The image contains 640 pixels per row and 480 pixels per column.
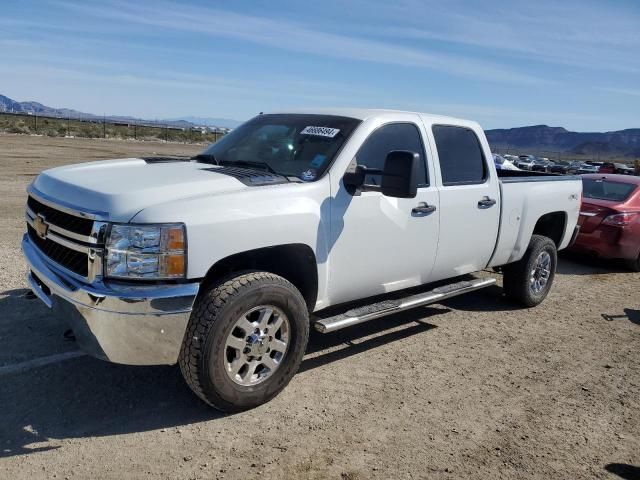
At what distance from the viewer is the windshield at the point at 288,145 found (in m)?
4.39


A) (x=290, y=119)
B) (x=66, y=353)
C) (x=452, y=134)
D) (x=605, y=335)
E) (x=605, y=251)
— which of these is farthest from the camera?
(x=605, y=251)

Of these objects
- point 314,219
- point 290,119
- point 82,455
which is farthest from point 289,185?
point 82,455

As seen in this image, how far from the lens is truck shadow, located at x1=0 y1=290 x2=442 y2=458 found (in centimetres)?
353

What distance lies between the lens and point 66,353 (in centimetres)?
457

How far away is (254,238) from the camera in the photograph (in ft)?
12.1

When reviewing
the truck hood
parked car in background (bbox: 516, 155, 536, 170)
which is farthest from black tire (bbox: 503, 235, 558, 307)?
parked car in background (bbox: 516, 155, 536, 170)

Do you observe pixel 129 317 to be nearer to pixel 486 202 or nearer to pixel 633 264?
pixel 486 202

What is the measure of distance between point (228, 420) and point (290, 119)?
256 cm

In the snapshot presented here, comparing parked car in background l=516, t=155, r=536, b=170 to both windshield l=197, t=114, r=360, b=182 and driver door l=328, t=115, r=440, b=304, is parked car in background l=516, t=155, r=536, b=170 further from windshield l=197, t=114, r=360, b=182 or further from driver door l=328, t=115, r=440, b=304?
windshield l=197, t=114, r=360, b=182

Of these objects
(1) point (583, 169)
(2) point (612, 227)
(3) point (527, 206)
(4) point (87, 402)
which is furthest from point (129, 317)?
(1) point (583, 169)

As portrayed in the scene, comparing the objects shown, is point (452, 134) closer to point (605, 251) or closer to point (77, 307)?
point (77, 307)

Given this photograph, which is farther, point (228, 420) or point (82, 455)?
point (228, 420)

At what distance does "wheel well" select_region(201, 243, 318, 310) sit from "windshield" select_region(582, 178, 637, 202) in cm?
701

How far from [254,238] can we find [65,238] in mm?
1165
